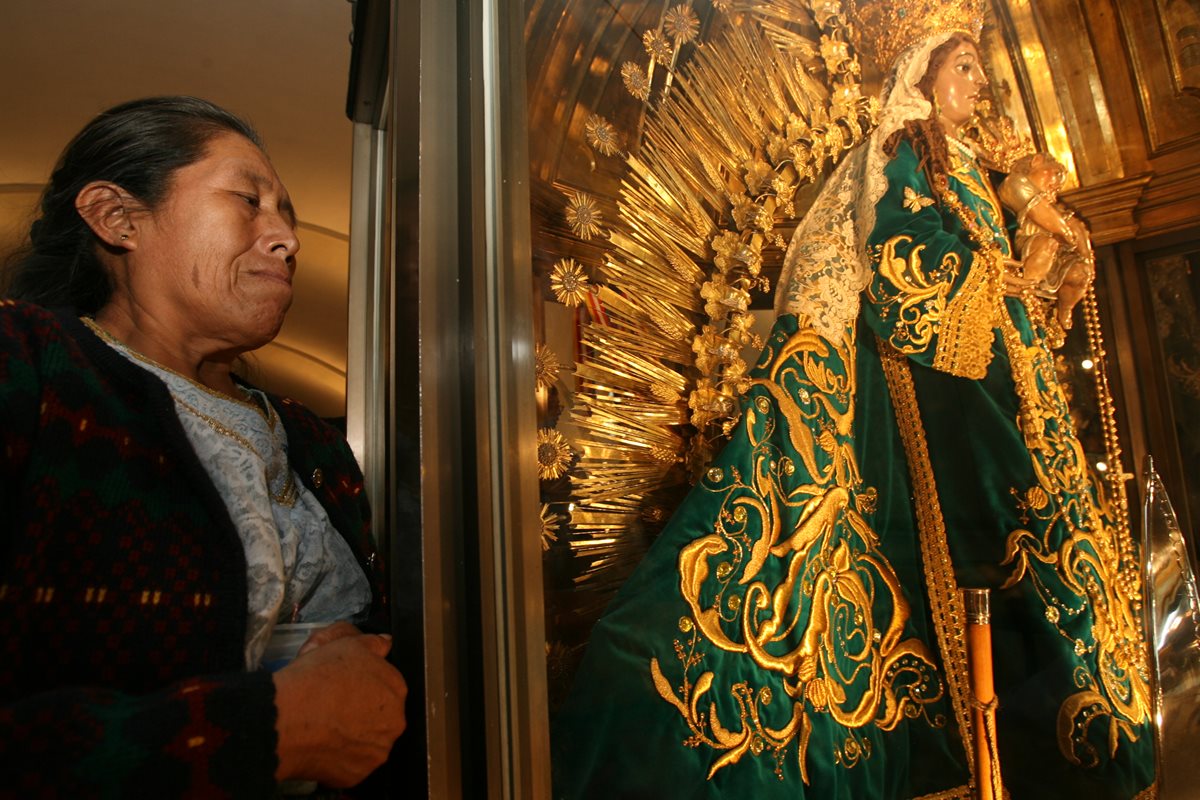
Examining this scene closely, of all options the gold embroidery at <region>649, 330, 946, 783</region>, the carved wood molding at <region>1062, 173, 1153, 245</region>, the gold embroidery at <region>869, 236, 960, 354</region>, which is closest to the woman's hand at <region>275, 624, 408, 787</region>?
the gold embroidery at <region>649, 330, 946, 783</region>

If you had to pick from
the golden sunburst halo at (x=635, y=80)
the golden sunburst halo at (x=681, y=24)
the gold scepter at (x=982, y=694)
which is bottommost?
the gold scepter at (x=982, y=694)

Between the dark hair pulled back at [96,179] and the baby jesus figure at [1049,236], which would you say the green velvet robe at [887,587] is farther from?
the dark hair pulled back at [96,179]

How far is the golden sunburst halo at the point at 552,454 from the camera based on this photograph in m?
0.76

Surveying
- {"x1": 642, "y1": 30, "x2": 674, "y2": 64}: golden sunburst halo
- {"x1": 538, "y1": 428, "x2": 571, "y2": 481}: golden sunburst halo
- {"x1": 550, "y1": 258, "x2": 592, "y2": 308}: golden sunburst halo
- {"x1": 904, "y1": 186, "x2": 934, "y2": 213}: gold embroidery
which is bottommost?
{"x1": 538, "y1": 428, "x2": 571, "y2": 481}: golden sunburst halo

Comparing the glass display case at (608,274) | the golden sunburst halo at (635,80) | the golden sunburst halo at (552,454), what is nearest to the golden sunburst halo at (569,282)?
the glass display case at (608,274)

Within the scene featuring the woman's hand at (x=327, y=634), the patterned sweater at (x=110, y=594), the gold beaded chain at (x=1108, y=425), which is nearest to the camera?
the patterned sweater at (x=110, y=594)

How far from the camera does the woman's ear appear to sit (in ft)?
2.35

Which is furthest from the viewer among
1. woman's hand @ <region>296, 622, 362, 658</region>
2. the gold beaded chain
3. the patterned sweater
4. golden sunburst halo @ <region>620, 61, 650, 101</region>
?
golden sunburst halo @ <region>620, 61, 650, 101</region>

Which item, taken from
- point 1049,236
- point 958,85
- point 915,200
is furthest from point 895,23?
point 1049,236

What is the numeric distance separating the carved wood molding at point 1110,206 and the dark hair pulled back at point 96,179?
2.95 ft

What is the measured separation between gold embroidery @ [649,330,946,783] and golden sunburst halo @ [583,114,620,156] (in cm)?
31

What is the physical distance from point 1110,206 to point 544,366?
605mm

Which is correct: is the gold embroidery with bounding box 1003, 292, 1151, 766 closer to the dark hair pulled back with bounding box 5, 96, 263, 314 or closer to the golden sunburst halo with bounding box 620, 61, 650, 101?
the golden sunburst halo with bounding box 620, 61, 650, 101

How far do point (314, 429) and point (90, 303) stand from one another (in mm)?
259
